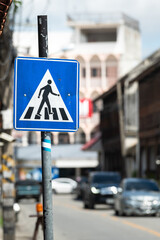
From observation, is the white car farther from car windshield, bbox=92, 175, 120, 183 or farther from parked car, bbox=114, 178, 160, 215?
parked car, bbox=114, 178, 160, 215

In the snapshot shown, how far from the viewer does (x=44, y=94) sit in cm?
819

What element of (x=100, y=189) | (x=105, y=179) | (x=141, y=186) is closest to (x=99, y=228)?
(x=141, y=186)

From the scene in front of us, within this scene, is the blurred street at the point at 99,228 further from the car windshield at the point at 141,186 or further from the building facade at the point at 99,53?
the building facade at the point at 99,53

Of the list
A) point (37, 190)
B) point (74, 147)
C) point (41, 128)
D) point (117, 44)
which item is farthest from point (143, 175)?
point (41, 128)

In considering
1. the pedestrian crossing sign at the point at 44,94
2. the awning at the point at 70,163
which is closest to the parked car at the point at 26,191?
the awning at the point at 70,163

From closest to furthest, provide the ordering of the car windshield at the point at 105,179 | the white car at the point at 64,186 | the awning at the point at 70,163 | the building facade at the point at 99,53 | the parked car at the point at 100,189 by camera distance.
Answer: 1. the parked car at the point at 100,189
2. the car windshield at the point at 105,179
3. the white car at the point at 64,186
4. the awning at the point at 70,163
5. the building facade at the point at 99,53

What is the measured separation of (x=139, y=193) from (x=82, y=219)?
7.77 feet

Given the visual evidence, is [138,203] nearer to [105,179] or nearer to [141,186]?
[141,186]

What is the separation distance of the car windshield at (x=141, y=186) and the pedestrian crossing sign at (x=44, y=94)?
78.7 feet

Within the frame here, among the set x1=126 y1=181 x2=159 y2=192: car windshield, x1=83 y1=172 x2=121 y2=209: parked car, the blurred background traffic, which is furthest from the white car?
x1=126 y1=181 x2=159 y2=192: car windshield

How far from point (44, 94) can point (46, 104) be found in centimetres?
10

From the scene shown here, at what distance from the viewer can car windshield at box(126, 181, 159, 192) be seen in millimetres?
32250

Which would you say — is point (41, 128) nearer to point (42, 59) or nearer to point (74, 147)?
point (42, 59)

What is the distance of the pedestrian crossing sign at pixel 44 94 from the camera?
817 cm
